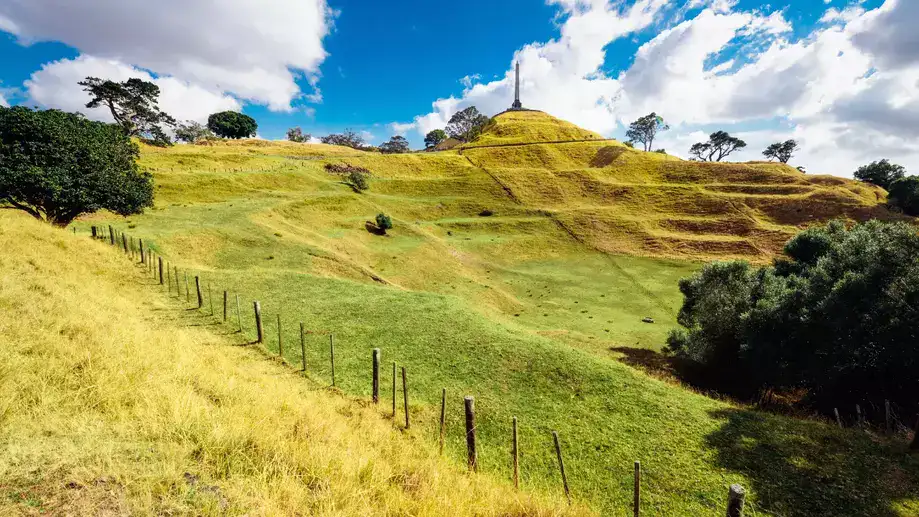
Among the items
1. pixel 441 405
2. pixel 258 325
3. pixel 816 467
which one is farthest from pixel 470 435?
pixel 258 325

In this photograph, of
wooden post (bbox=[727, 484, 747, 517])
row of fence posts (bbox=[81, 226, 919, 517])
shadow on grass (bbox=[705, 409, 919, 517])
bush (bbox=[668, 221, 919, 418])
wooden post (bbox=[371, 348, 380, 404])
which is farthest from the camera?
bush (bbox=[668, 221, 919, 418])

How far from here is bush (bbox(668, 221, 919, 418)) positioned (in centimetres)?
1520

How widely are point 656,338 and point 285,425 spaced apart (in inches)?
1261

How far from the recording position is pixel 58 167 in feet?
92.4

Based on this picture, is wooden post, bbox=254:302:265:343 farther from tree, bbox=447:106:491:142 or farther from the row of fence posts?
tree, bbox=447:106:491:142

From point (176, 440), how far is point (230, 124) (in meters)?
150

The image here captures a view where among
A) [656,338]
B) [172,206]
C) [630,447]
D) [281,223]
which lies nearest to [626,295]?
[656,338]

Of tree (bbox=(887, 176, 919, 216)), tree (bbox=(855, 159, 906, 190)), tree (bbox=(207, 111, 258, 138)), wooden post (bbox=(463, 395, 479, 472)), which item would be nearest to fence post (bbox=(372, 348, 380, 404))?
wooden post (bbox=(463, 395, 479, 472))

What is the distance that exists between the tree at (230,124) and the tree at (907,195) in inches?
6600

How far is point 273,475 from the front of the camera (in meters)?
6.79

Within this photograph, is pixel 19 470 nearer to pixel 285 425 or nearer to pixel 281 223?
pixel 285 425

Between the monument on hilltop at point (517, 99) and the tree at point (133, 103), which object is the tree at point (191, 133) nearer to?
the tree at point (133, 103)

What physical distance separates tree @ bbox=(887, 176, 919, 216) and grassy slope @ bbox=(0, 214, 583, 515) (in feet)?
314

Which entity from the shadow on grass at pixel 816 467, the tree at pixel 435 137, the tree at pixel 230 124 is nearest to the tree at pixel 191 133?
the tree at pixel 230 124
